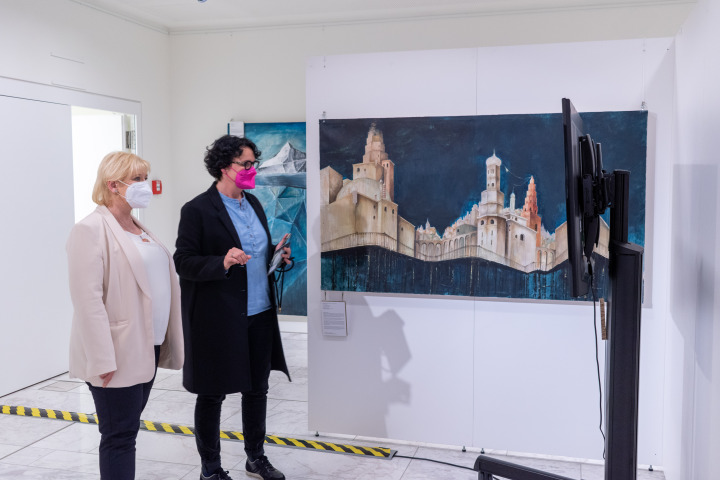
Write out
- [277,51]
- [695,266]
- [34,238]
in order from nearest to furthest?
[695,266] < [34,238] < [277,51]

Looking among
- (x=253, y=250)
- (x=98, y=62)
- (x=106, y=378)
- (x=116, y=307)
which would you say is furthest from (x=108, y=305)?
(x=98, y=62)

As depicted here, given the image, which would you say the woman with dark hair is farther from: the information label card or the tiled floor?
the information label card

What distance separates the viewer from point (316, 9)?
6137 millimetres

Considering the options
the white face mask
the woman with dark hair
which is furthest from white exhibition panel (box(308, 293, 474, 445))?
the white face mask

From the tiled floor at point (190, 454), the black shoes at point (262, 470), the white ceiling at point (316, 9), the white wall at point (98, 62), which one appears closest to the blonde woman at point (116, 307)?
the black shoes at point (262, 470)

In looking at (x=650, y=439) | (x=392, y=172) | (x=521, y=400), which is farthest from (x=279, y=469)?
(x=650, y=439)

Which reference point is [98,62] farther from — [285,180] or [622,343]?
[622,343]

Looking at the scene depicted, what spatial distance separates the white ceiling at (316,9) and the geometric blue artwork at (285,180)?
3.51 ft

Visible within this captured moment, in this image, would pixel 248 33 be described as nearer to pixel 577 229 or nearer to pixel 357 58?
pixel 357 58

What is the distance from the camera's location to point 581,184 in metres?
2.03

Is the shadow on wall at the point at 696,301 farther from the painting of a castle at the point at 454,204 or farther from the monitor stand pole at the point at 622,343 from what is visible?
the painting of a castle at the point at 454,204

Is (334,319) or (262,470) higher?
(334,319)

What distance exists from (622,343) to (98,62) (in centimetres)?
543

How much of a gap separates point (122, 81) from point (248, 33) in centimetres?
→ 139
